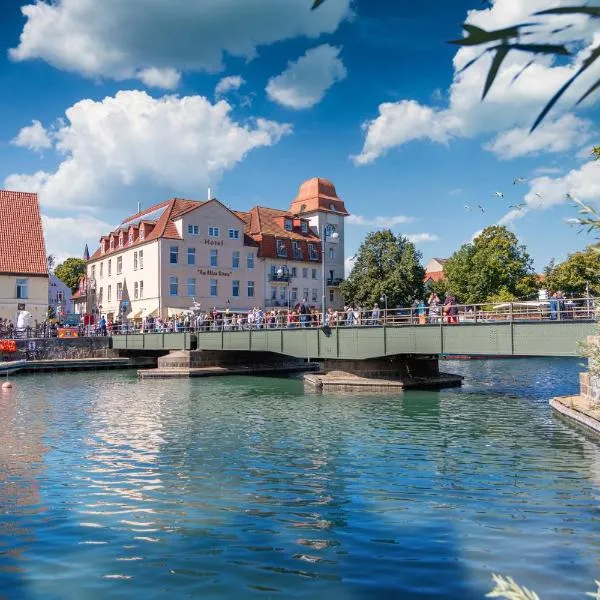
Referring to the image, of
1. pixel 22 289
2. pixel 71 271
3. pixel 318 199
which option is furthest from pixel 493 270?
pixel 71 271

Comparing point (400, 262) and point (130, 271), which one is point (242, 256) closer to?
point (130, 271)

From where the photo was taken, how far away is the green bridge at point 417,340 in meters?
26.8

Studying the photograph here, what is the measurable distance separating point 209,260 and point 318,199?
823 inches

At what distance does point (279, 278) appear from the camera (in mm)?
75312

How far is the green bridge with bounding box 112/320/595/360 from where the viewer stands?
88.0 feet

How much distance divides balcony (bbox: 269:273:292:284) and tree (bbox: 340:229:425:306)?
20.5 feet

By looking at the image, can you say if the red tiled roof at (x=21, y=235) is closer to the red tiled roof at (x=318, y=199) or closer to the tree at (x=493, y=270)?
the red tiled roof at (x=318, y=199)

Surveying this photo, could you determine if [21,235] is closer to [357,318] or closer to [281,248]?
[281,248]

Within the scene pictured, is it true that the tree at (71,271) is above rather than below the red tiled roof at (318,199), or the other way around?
below

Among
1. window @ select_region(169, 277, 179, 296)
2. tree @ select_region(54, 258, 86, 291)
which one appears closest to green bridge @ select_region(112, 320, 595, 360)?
window @ select_region(169, 277, 179, 296)

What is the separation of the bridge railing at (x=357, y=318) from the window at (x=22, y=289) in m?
3.50

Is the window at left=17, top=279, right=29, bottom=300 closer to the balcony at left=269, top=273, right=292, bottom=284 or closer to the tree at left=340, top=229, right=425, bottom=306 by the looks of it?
the balcony at left=269, top=273, right=292, bottom=284

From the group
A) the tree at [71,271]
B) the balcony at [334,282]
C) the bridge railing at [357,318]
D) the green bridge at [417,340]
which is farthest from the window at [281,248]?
the tree at [71,271]

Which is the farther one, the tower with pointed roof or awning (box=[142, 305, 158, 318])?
the tower with pointed roof
